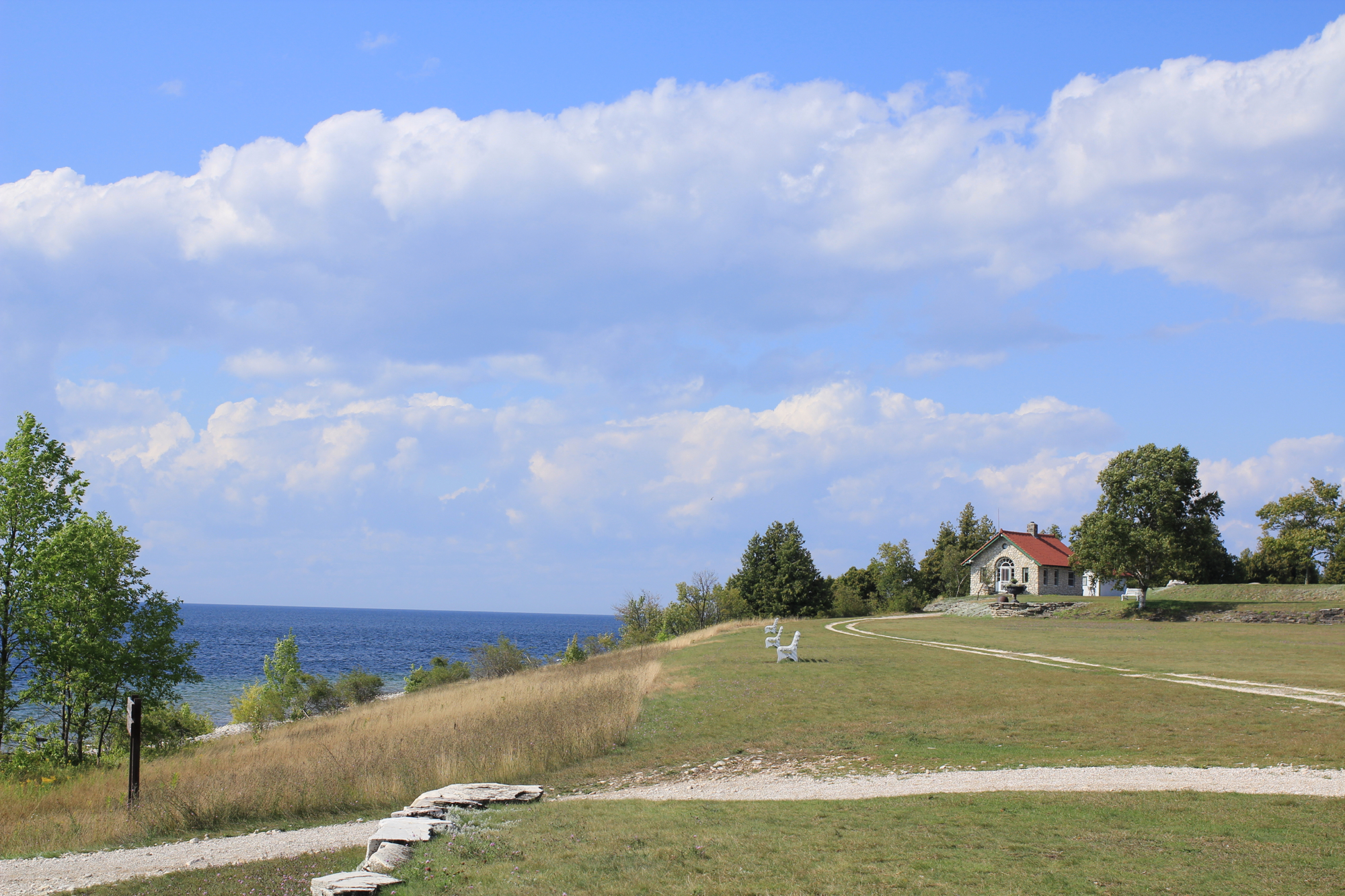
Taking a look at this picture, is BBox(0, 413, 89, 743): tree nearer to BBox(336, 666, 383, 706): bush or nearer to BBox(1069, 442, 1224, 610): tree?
BBox(336, 666, 383, 706): bush

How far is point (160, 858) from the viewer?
9.95 meters

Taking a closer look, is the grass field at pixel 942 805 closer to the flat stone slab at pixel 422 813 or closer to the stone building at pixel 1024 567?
the flat stone slab at pixel 422 813

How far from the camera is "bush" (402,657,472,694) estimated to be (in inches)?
1839

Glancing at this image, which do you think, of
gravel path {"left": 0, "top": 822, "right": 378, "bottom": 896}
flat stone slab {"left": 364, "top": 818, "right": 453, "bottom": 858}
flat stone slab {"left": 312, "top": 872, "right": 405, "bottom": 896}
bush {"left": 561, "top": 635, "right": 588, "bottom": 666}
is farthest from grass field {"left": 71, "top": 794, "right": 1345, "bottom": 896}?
bush {"left": 561, "top": 635, "right": 588, "bottom": 666}

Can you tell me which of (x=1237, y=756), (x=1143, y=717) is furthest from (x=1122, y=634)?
(x=1237, y=756)

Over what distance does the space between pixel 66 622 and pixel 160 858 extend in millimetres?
16671

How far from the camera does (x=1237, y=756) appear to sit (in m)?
12.8

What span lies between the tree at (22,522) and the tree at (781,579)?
168ft

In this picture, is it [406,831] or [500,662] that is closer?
[406,831]

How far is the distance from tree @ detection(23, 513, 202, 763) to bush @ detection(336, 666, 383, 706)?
70.3 ft

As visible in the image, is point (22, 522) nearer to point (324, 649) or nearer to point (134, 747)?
point (134, 747)

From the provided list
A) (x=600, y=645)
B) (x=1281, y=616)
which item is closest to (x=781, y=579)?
(x=600, y=645)

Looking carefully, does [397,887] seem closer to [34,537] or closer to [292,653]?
[34,537]

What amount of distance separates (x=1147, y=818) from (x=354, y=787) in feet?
37.5
